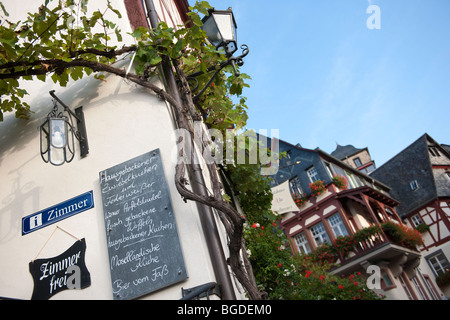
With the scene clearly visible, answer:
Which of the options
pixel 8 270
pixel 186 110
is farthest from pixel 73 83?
pixel 8 270

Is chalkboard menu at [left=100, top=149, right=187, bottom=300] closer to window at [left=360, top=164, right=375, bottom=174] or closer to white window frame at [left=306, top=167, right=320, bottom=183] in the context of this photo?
white window frame at [left=306, top=167, right=320, bottom=183]

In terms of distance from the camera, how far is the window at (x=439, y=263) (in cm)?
2059

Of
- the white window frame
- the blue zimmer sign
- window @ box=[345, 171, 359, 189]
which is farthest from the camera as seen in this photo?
window @ box=[345, 171, 359, 189]

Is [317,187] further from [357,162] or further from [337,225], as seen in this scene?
[357,162]

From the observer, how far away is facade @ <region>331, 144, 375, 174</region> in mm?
34844

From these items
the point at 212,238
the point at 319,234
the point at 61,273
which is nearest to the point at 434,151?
the point at 319,234

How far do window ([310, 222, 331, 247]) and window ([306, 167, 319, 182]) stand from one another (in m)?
2.54

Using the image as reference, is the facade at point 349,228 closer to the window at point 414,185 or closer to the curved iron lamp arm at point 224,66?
the window at point 414,185

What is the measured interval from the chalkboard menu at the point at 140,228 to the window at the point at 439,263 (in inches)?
857

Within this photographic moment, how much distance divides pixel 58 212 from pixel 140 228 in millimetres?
1029

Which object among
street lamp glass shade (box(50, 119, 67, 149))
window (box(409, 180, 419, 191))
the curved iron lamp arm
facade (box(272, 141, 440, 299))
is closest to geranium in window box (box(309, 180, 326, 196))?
facade (box(272, 141, 440, 299))
